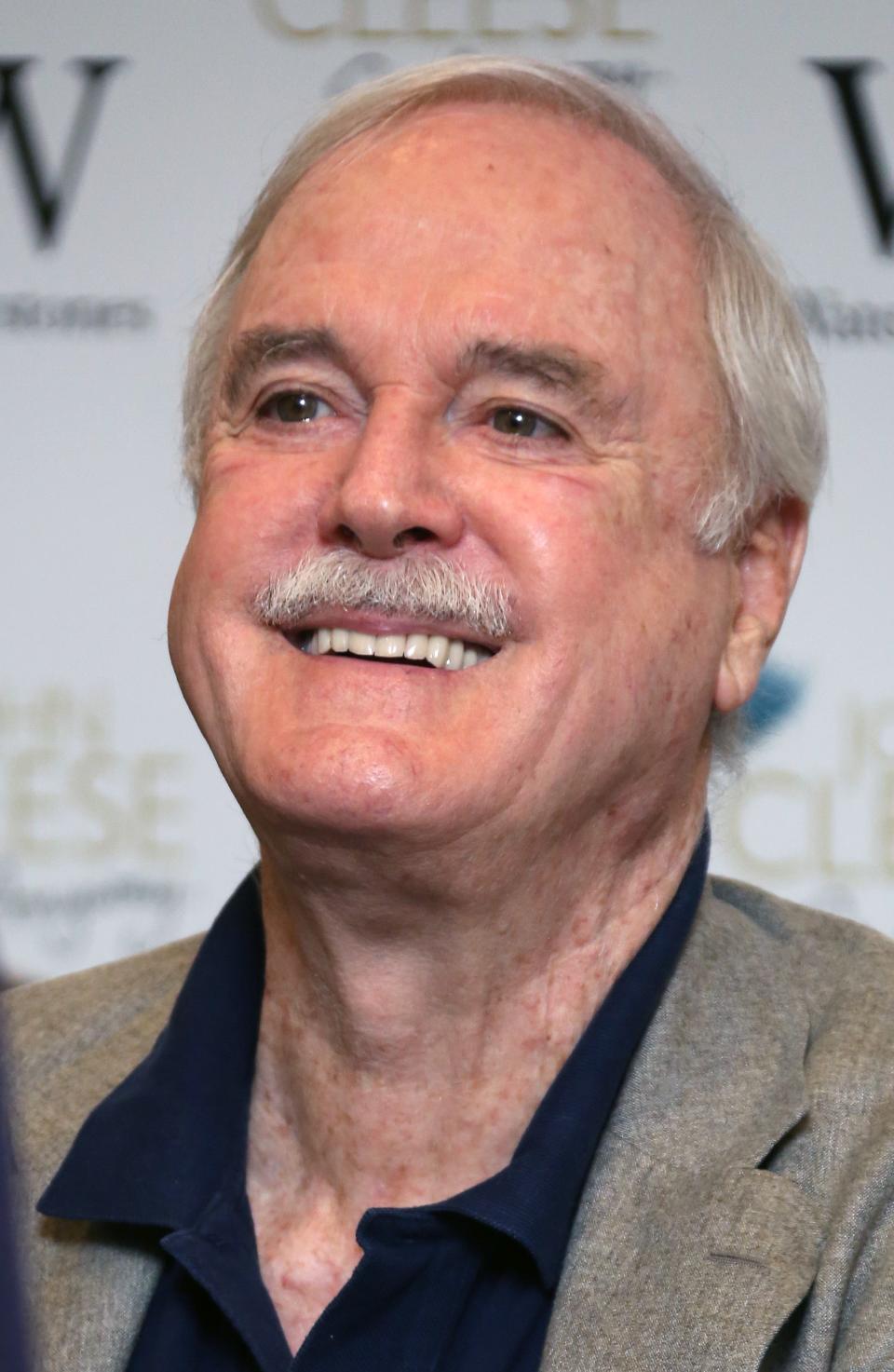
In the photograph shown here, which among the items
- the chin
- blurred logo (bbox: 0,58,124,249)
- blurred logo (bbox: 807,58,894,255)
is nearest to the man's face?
the chin

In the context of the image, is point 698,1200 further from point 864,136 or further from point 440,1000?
point 864,136

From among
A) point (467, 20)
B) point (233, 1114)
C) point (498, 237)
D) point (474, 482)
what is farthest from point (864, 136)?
point (233, 1114)

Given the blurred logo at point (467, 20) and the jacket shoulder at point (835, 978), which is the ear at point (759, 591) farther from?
the blurred logo at point (467, 20)

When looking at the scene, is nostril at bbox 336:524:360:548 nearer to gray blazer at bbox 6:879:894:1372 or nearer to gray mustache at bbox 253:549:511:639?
gray mustache at bbox 253:549:511:639

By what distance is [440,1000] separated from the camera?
1665mm

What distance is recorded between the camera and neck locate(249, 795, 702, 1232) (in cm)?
163

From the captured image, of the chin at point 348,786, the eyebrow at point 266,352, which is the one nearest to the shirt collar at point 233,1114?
the chin at point 348,786

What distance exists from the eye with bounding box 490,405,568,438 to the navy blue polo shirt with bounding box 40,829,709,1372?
0.47m

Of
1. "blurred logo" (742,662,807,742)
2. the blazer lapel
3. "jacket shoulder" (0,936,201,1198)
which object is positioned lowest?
the blazer lapel

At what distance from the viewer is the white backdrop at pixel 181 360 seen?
9.02ft

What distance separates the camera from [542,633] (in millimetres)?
1597

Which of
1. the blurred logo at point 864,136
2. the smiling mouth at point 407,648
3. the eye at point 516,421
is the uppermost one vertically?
the blurred logo at point 864,136

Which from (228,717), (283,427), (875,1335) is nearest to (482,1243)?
(875,1335)

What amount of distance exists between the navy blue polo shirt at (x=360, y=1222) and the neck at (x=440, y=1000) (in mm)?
50
